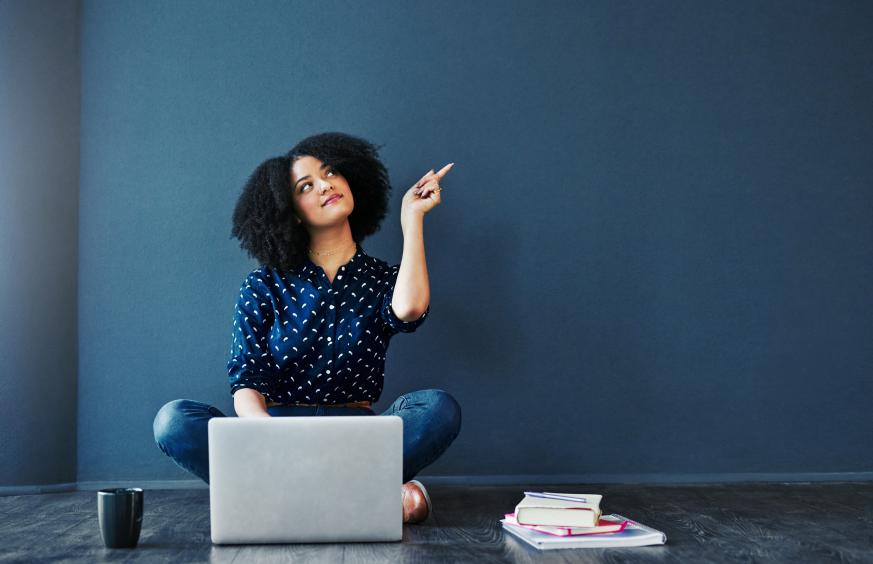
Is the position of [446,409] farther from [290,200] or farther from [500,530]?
[290,200]

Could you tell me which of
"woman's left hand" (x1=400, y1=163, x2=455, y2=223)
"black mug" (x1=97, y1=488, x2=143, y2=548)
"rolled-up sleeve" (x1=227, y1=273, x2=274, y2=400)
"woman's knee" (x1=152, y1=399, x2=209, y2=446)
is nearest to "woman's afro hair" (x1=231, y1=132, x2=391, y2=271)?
"rolled-up sleeve" (x1=227, y1=273, x2=274, y2=400)

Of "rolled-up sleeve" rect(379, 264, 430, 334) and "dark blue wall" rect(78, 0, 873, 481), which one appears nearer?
"rolled-up sleeve" rect(379, 264, 430, 334)

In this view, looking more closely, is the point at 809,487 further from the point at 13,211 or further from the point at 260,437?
the point at 13,211

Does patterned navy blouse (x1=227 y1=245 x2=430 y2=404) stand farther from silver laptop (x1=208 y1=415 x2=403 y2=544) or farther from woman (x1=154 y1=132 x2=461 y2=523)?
silver laptop (x1=208 y1=415 x2=403 y2=544)

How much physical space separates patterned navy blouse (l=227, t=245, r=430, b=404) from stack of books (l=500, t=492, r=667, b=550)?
68cm

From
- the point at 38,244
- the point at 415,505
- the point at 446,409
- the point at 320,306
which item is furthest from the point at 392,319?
the point at 38,244

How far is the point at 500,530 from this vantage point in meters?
1.95

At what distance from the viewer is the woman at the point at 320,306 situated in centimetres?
220

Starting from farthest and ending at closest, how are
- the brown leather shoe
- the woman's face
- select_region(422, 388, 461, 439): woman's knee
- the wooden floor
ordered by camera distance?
1. the woman's face
2. select_region(422, 388, 461, 439): woman's knee
3. the brown leather shoe
4. the wooden floor

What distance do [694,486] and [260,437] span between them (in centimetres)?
161

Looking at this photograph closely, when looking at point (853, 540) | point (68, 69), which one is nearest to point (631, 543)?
point (853, 540)

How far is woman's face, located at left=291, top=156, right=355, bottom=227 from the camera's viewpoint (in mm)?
2434

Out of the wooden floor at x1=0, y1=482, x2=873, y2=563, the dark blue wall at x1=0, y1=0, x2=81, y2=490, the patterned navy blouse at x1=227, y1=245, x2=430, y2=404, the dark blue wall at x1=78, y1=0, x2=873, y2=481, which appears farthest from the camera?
the dark blue wall at x1=78, y1=0, x2=873, y2=481

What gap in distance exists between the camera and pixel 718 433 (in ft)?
9.27
